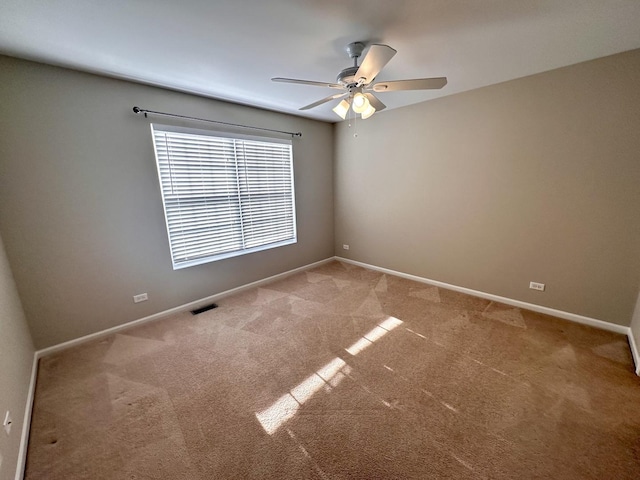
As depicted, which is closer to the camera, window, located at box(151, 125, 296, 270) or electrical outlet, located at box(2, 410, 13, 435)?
electrical outlet, located at box(2, 410, 13, 435)

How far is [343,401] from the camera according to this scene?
171cm

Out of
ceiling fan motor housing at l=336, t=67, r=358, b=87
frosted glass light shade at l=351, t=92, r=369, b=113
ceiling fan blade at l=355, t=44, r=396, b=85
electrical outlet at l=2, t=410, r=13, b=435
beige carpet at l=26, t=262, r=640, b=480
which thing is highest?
ceiling fan motor housing at l=336, t=67, r=358, b=87

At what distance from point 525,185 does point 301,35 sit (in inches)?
104

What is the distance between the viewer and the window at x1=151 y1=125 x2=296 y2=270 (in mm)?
2756

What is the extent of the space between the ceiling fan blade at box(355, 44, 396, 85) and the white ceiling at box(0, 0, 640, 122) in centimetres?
27

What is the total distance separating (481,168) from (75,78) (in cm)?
408

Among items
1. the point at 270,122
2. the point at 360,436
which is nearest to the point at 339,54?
the point at 270,122

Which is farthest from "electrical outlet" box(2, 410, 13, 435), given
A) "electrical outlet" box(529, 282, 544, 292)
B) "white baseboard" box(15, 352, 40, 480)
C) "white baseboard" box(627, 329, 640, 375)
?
"electrical outlet" box(529, 282, 544, 292)

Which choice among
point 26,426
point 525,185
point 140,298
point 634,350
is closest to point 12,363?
point 26,426

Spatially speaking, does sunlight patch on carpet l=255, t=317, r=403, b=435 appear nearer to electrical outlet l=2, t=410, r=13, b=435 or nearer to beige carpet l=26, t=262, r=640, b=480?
beige carpet l=26, t=262, r=640, b=480

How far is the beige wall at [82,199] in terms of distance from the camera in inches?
77.9

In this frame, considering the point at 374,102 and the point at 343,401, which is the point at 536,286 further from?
the point at 374,102

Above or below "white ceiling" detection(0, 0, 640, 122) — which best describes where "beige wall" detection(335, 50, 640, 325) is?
below

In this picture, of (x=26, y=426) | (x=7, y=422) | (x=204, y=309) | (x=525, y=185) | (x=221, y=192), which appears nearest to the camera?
(x=7, y=422)
